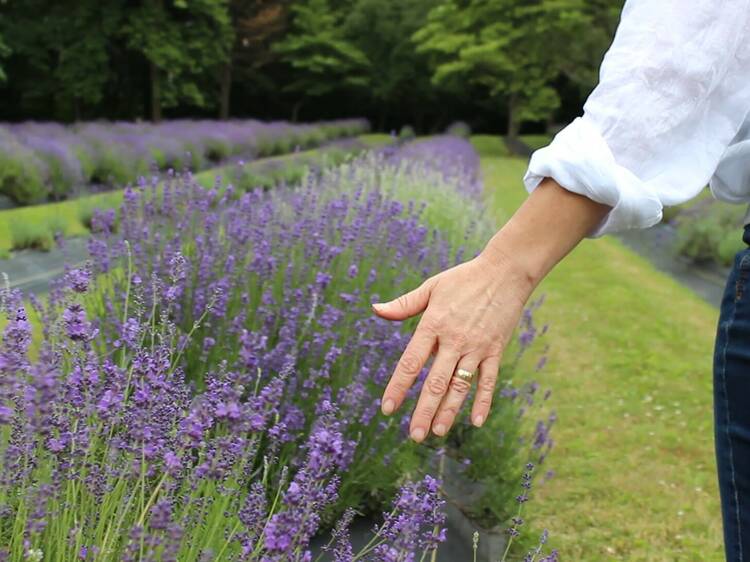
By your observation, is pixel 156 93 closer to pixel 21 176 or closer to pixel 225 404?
pixel 21 176

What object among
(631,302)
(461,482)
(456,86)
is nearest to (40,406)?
(461,482)

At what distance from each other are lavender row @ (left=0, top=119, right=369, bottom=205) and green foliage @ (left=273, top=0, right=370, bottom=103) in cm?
1498

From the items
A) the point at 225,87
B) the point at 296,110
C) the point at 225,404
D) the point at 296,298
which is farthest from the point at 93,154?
the point at 296,110

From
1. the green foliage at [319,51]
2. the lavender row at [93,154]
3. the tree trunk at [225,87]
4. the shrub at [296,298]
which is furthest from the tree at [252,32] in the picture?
the shrub at [296,298]

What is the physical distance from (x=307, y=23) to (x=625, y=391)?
3048 cm

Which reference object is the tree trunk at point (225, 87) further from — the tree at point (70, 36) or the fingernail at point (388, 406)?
the fingernail at point (388, 406)

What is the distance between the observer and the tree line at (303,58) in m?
23.9

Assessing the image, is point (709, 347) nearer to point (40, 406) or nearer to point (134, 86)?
point (40, 406)

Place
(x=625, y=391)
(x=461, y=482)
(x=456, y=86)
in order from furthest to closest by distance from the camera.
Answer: (x=456, y=86)
(x=625, y=391)
(x=461, y=482)

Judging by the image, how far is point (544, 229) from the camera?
1097 millimetres

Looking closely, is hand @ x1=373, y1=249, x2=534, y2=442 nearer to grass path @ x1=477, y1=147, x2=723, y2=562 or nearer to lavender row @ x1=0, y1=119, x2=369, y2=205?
grass path @ x1=477, y1=147, x2=723, y2=562

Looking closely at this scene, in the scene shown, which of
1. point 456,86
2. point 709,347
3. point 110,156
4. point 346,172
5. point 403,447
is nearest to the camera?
point 403,447

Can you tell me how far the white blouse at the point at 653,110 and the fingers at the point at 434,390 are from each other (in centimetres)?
28

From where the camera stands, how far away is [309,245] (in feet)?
11.7
